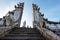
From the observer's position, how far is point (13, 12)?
13117mm

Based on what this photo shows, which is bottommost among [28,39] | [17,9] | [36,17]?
[28,39]

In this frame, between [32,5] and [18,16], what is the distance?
3.63 metres

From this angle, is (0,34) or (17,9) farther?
(17,9)

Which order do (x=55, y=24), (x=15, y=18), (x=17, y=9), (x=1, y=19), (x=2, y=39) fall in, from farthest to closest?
(x=17, y=9) → (x=15, y=18) → (x=1, y=19) → (x=55, y=24) → (x=2, y=39)

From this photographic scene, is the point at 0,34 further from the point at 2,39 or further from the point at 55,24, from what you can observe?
the point at 55,24

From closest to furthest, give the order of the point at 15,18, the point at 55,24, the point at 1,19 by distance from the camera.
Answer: the point at 55,24 → the point at 1,19 → the point at 15,18

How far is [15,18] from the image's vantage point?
1211 centimetres

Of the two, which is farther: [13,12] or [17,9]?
[17,9]

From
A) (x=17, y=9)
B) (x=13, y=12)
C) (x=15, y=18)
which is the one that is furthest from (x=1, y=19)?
(x=17, y=9)

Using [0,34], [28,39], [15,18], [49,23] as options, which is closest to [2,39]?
[0,34]

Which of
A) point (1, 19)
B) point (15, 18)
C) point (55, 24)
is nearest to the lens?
point (55, 24)

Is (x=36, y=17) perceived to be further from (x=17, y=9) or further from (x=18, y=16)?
(x=17, y=9)

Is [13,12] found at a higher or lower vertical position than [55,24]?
higher

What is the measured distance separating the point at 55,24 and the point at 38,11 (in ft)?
15.1
